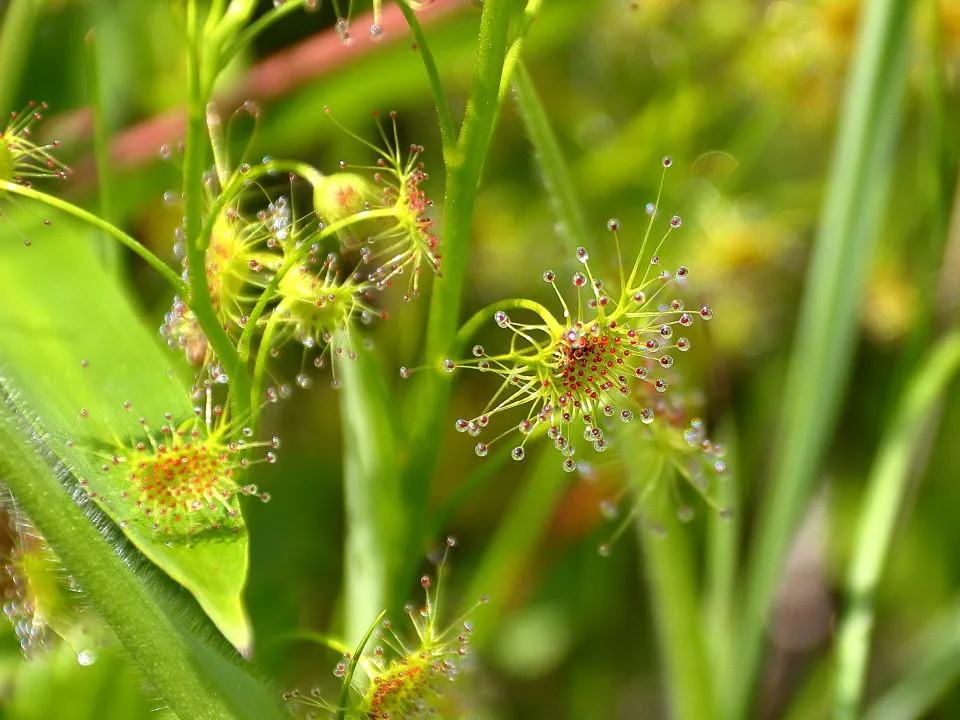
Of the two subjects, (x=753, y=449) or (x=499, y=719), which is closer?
(x=499, y=719)

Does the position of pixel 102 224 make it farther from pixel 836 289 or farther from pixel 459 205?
pixel 836 289

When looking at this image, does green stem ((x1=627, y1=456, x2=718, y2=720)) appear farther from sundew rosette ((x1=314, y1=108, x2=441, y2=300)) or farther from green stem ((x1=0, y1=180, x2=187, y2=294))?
green stem ((x1=0, y1=180, x2=187, y2=294))

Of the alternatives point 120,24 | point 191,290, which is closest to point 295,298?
point 191,290

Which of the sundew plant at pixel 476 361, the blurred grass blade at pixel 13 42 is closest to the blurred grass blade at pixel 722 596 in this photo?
the sundew plant at pixel 476 361

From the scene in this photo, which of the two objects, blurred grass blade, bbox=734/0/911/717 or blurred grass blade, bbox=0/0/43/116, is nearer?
blurred grass blade, bbox=734/0/911/717

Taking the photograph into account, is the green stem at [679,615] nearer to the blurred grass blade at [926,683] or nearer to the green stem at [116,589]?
the blurred grass blade at [926,683]

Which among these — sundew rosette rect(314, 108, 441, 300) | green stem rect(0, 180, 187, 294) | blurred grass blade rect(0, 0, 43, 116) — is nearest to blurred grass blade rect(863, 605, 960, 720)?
sundew rosette rect(314, 108, 441, 300)

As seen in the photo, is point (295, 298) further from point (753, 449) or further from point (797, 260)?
point (797, 260)
